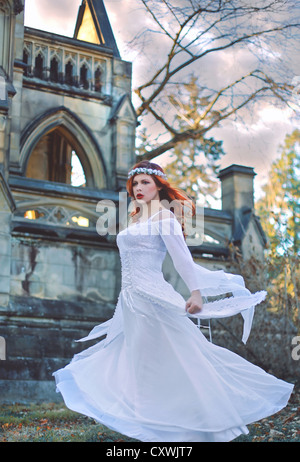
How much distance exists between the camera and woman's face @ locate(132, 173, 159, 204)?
14.1 feet

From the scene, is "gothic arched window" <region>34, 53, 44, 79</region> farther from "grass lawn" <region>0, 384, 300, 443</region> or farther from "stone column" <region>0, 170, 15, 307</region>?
"grass lawn" <region>0, 384, 300, 443</region>

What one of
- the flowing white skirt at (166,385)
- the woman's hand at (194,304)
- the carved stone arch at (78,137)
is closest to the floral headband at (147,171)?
the flowing white skirt at (166,385)

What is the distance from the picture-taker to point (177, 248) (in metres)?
3.95

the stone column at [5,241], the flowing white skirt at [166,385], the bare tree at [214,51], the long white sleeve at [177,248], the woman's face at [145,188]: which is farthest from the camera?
the bare tree at [214,51]

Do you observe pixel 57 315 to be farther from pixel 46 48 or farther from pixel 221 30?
pixel 221 30

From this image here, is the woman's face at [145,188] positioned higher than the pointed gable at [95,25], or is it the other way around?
the pointed gable at [95,25]

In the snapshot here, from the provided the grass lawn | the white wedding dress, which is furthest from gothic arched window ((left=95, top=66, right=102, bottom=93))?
the white wedding dress

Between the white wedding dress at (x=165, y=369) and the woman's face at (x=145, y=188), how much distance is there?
22 cm

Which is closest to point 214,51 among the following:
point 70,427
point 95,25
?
point 95,25

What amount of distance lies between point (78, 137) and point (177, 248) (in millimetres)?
10208

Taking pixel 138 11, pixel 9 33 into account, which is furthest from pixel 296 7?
pixel 9 33

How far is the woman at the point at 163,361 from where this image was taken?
3760 mm

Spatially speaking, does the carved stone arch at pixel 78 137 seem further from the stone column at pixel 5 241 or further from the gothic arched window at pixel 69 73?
the stone column at pixel 5 241

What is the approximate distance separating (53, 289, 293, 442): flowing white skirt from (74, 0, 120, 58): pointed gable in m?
11.5
